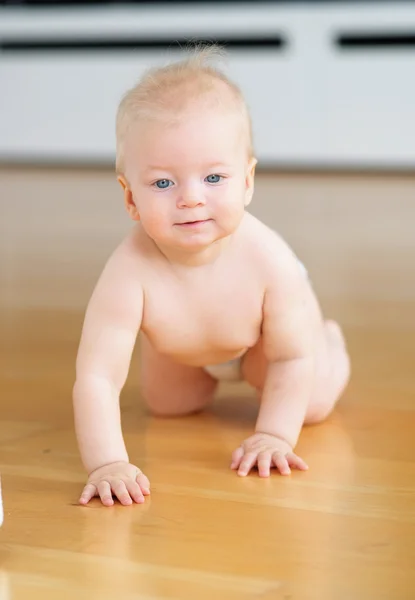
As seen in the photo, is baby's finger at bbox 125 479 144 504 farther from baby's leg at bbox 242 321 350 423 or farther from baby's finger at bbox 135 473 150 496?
baby's leg at bbox 242 321 350 423

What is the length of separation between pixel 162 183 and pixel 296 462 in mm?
310

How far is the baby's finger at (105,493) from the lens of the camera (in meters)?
0.98

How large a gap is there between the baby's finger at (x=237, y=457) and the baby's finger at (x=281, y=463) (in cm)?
3

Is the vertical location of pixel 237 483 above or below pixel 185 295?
below

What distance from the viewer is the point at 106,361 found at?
108 centimetres

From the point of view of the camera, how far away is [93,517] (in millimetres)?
948

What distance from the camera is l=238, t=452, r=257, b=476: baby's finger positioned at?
1056 millimetres

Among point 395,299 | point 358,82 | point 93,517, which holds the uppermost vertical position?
point 358,82

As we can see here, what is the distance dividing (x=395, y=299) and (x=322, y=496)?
0.89m

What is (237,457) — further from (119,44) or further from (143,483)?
(119,44)

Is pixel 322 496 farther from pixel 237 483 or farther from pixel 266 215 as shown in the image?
pixel 266 215

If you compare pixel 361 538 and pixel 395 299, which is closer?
pixel 361 538

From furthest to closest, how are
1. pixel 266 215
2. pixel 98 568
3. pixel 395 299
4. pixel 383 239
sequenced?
pixel 266 215
pixel 383 239
pixel 395 299
pixel 98 568

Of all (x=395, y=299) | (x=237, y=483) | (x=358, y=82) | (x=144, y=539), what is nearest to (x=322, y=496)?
(x=237, y=483)
